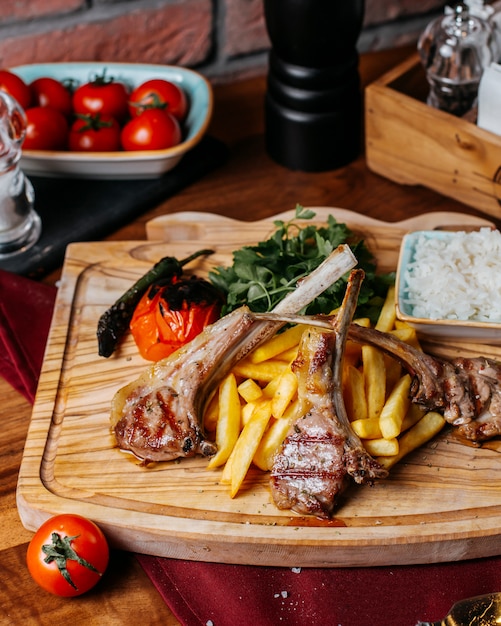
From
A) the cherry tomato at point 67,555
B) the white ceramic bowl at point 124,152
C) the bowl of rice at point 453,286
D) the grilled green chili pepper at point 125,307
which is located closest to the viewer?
the cherry tomato at point 67,555

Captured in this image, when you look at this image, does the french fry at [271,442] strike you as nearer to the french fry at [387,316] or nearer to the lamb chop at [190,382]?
the lamb chop at [190,382]

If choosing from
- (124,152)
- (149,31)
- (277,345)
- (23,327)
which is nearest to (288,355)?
(277,345)

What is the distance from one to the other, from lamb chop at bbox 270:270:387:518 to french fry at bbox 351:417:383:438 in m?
0.03

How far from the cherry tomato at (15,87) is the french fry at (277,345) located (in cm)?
178

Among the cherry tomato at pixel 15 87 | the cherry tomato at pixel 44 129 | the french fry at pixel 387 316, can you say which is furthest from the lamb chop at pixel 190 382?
the cherry tomato at pixel 15 87

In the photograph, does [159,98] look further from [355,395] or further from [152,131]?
[355,395]

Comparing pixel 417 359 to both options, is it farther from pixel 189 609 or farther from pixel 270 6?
pixel 270 6

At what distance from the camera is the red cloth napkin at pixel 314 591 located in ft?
7.06

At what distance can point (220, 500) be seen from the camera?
2297 millimetres

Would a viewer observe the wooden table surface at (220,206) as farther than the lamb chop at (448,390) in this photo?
No

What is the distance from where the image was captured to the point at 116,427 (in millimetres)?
2443

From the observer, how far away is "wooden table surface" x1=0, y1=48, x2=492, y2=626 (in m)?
2.19

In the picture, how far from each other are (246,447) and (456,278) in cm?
89

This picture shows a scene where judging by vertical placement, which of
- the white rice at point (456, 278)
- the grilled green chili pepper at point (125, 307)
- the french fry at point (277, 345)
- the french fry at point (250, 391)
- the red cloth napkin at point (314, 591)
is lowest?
the red cloth napkin at point (314, 591)
